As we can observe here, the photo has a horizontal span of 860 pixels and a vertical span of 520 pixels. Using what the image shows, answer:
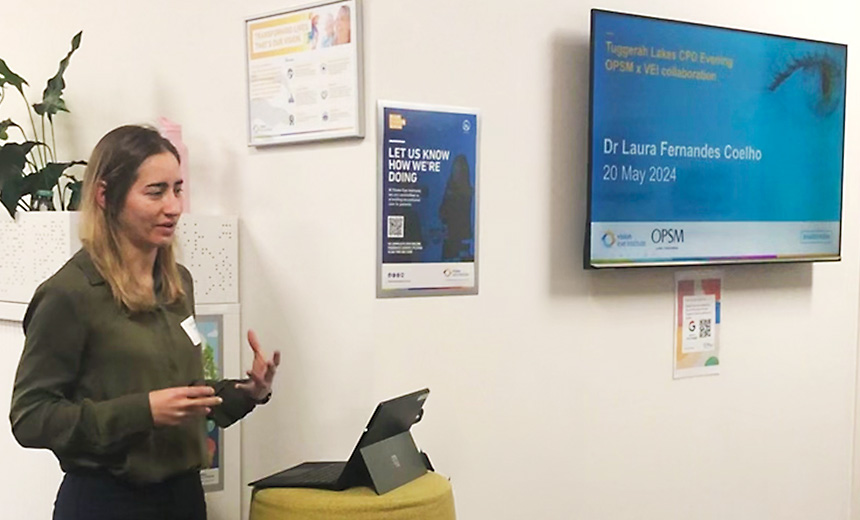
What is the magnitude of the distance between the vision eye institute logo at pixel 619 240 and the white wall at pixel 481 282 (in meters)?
0.08

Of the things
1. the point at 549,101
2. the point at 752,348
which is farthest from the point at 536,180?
the point at 752,348

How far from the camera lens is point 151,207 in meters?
1.90

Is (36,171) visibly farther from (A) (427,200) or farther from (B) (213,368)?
(A) (427,200)

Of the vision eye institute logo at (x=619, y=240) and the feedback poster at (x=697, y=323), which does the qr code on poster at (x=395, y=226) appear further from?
the feedback poster at (x=697, y=323)

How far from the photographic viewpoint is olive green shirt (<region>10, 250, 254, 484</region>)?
5.80 feet

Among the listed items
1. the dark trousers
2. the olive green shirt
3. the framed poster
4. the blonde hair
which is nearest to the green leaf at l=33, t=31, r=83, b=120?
the framed poster

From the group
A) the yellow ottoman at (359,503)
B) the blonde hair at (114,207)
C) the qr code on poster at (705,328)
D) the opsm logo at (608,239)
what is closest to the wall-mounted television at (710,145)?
the opsm logo at (608,239)

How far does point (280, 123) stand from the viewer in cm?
237

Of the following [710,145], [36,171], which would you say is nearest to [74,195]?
[36,171]

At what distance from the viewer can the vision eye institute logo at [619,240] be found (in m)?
2.56

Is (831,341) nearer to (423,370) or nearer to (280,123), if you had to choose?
(423,370)

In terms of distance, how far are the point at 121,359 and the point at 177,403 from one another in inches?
6.9

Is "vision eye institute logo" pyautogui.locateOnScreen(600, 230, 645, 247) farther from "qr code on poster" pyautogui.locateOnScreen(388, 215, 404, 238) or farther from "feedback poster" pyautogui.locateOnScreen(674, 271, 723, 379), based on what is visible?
"qr code on poster" pyautogui.locateOnScreen(388, 215, 404, 238)

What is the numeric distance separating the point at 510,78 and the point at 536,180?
270 millimetres
